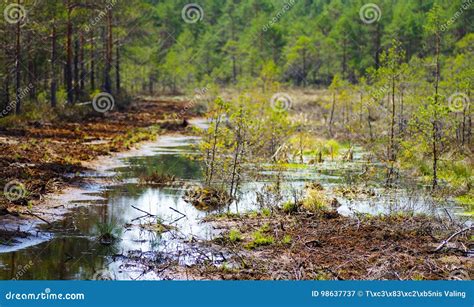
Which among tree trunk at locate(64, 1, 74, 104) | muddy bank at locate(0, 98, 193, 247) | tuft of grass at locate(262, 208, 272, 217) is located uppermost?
tree trunk at locate(64, 1, 74, 104)

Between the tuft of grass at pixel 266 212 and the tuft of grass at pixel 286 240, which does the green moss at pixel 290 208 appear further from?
the tuft of grass at pixel 286 240

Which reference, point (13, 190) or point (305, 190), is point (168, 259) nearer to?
point (13, 190)

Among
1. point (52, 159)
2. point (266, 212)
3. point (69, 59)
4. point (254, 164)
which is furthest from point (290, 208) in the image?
point (69, 59)

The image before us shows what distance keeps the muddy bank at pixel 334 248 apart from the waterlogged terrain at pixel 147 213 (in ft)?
1.88

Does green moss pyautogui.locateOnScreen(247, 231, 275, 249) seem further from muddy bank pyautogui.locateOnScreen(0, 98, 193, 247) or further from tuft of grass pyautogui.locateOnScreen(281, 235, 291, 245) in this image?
muddy bank pyautogui.locateOnScreen(0, 98, 193, 247)

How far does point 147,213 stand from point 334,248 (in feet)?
14.3

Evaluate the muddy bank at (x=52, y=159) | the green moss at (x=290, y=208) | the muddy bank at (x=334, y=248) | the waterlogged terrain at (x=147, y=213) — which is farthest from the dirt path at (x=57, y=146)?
the green moss at (x=290, y=208)

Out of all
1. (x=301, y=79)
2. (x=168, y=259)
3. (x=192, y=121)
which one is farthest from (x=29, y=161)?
(x=301, y=79)

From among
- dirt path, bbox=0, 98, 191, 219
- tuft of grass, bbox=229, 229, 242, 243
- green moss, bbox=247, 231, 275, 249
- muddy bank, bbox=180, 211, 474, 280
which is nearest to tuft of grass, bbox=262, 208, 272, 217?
muddy bank, bbox=180, 211, 474, 280

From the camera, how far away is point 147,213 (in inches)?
591

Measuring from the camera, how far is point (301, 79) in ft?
290

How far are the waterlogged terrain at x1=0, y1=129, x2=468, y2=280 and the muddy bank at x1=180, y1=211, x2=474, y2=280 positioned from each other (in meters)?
0.57

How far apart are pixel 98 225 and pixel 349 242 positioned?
506cm

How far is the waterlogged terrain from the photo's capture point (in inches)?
463
